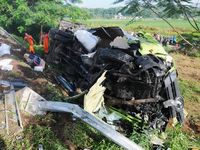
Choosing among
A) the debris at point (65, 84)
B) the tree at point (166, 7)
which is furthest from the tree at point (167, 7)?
the debris at point (65, 84)

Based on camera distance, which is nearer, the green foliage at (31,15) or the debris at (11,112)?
the debris at (11,112)

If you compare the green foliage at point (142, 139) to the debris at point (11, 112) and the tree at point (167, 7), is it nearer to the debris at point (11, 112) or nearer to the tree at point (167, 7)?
the debris at point (11, 112)

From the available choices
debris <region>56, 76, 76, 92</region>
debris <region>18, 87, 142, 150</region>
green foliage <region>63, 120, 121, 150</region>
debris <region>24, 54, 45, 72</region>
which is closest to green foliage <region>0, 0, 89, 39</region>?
debris <region>24, 54, 45, 72</region>

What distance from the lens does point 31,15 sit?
834 inches

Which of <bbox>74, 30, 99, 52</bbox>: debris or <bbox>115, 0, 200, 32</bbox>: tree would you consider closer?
<bbox>115, 0, 200, 32</bbox>: tree

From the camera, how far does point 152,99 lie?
766cm

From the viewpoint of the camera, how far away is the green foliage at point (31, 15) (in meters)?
21.2

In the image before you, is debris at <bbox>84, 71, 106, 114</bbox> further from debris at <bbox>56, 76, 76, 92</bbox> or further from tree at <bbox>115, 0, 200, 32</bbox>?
tree at <bbox>115, 0, 200, 32</bbox>

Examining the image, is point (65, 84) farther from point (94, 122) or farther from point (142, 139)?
point (142, 139)

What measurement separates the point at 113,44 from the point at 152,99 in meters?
1.65

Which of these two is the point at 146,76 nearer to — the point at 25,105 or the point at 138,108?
the point at 138,108

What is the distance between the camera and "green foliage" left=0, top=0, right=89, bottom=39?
21.2 metres

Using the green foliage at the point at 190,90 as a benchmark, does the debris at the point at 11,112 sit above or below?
above

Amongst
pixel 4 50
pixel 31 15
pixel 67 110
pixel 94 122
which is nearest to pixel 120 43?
pixel 67 110
